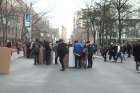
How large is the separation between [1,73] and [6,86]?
6419mm

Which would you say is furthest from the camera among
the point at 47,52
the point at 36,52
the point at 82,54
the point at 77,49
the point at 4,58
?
the point at 36,52

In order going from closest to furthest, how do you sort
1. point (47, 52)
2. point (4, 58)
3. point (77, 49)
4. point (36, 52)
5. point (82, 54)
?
point (4, 58)
point (77, 49)
point (82, 54)
point (47, 52)
point (36, 52)

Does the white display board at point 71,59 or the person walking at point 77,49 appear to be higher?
the person walking at point 77,49

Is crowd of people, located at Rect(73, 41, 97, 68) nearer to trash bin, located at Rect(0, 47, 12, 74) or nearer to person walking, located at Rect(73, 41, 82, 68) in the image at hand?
person walking, located at Rect(73, 41, 82, 68)

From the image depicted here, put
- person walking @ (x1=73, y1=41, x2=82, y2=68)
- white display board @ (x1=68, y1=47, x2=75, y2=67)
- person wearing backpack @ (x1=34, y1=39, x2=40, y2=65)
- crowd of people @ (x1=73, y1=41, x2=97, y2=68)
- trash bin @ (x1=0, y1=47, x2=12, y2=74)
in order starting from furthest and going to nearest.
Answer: person wearing backpack @ (x1=34, y1=39, x2=40, y2=65) < white display board @ (x1=68, y1=47, x2=75, y2=67) < crowd of people @ (x1=73, y1=41, x2=97, y2=68) < person walking @ (x1=73, y1=41, x2=82, y2=68) < trash bin @ (x1=0, y1=47, x2=12, y2=74)

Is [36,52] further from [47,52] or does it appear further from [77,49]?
[77,49]

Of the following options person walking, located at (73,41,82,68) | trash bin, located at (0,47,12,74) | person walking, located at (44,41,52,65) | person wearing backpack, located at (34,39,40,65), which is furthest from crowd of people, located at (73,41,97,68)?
trash bin, located at (0,47,12,74)

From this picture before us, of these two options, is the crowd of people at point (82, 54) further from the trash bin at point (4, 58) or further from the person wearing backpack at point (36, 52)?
the trash bin at point (4, 58)

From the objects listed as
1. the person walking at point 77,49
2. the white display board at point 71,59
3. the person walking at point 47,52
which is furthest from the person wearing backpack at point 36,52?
the person walking at point 77,49

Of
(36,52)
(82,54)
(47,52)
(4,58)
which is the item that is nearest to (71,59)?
(82,54)

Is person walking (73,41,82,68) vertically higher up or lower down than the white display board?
higher up

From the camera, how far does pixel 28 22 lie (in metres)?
50.9

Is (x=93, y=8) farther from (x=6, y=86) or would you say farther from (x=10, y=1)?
(x=6, y=86)

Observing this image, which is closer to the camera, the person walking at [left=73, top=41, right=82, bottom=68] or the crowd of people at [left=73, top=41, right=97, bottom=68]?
the person walking at [left=73, top=41, right=82, bottom=68]
